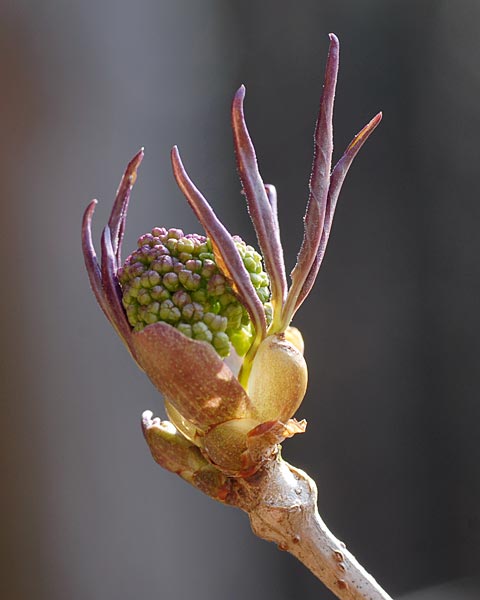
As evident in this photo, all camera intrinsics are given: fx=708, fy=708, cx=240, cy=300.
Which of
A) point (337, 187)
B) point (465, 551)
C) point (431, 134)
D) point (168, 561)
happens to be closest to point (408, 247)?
point (431, 134)

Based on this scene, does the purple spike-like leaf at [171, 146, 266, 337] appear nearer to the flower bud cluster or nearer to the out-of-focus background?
the flower bud cluster

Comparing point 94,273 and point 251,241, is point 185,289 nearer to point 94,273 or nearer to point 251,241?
point 94,273

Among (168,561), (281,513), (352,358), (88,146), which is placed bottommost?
(168,561)

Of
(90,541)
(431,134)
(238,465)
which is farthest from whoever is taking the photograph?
(431,134)

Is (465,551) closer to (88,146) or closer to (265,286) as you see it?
(88,146)

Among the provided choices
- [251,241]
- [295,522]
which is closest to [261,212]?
[295,522]

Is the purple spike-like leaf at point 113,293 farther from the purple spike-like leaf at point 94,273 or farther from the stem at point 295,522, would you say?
the stem at point 295,522

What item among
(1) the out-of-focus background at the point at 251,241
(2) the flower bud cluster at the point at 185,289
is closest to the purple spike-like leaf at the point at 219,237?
(2) the flower bud cluster at the point at 185,289
